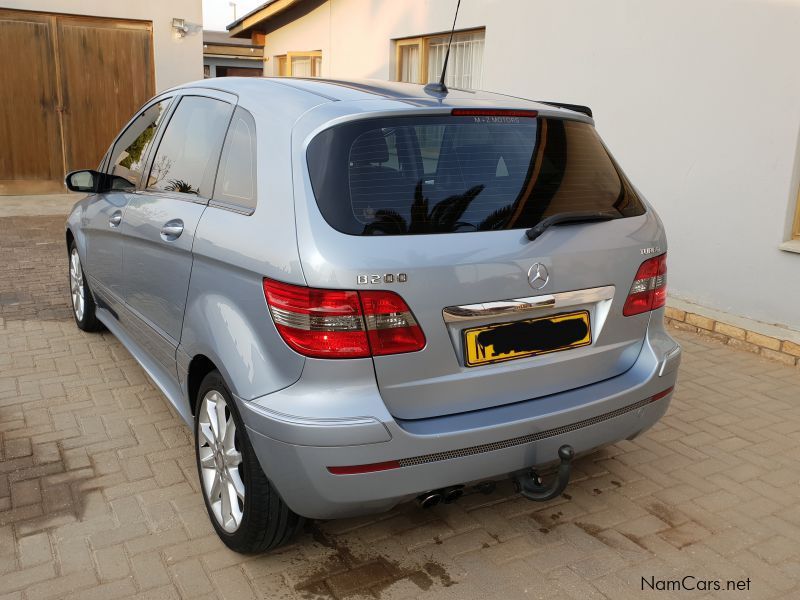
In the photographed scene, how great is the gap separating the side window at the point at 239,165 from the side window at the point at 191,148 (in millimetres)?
89

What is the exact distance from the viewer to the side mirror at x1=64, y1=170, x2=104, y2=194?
4.52 m

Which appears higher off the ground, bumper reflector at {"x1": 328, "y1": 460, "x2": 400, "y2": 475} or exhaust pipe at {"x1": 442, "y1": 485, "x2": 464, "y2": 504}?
bumper reflector at {"x1": 328, "y1": 460, "x2": 400, "y2": 475}

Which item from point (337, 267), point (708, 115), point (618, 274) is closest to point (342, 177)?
point (337, 267)

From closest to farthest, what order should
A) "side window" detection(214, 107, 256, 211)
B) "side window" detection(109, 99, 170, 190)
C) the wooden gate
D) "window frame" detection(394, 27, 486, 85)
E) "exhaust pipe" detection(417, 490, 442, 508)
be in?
"exhaust pipe" detection(417, 490, 442, 508), "side window" detection(214, 107, 256, 211), "side window" detection(109, 99, 170, 190), "window frame" detection(394, 27, 486, 85), the wooden gate

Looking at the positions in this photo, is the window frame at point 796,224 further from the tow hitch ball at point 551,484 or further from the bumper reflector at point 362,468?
the bumper reflector at point 362,468

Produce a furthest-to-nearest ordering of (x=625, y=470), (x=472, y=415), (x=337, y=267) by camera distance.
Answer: (x=625, y=470) < (x=472, y=415) < (x=337, y=267)

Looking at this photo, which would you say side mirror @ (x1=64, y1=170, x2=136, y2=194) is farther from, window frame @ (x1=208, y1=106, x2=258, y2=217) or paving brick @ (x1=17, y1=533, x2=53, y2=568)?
paving brick @ (x1=17, y1=533, x2=53, y2=568)

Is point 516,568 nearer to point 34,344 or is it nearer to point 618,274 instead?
point 618,274

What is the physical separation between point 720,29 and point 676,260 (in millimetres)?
1819

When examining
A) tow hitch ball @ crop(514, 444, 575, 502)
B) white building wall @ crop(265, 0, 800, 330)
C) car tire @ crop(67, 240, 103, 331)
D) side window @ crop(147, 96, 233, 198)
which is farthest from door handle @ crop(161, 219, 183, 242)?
white building wall @ crop(265, 0, 800, 330)

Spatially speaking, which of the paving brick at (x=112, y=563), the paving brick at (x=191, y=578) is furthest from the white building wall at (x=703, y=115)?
the paving brick at (x=112, y=563)

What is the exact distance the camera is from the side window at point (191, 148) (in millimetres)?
3277

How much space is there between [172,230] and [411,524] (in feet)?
5.38

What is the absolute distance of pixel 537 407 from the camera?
8.99 feet
